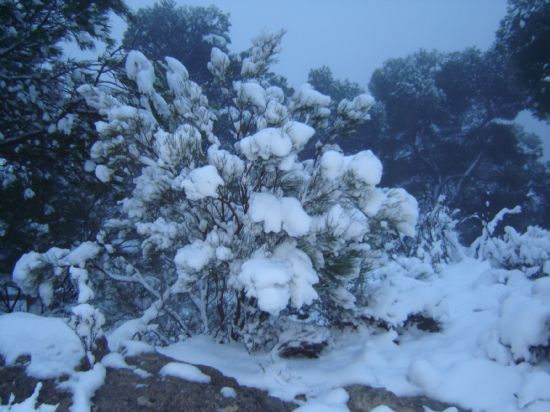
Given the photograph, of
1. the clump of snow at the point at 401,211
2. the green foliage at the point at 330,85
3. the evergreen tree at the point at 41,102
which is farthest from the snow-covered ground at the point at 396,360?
the green foliage at the point at 330,85

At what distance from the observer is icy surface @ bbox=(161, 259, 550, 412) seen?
2.10 metres

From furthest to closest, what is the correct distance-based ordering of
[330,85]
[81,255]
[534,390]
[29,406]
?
[330,85] → [81,255] → [534,390] → [29,406]

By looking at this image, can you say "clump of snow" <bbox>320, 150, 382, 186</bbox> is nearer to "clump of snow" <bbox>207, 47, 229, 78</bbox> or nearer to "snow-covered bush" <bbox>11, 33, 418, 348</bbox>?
"snow-covered bush" <bbox>11, 33, 418, 348</bbox>

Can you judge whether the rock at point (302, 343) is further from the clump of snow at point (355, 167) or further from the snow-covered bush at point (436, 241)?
the snow-covered bush at point (436, 241)

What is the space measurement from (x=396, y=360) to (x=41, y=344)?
2443 millimetres

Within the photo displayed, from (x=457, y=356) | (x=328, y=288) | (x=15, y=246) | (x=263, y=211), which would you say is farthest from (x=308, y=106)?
(x=15, y=246)

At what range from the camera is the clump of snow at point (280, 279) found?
6.16 ft

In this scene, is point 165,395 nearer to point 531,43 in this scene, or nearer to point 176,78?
point 176,78

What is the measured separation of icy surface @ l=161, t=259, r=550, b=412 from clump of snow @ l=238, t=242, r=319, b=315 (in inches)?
2.3

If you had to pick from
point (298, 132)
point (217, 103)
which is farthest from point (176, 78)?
point (217, 103)

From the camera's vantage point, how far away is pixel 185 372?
2.01m

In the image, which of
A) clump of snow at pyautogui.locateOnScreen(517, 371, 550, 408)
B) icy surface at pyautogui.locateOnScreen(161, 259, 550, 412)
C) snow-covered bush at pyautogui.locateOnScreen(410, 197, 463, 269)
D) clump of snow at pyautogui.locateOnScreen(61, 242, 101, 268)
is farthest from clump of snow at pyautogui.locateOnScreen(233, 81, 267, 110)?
snow-covered bush at pyautogui.locateOnScreen(410, 197, 463, 269)

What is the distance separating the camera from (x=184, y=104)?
9.53 ft

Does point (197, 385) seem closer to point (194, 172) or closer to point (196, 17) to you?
point (194, 172)
